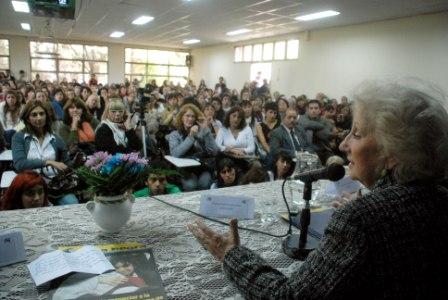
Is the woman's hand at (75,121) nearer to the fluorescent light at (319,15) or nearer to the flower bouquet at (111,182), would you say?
the flower bouquet at (111,182)

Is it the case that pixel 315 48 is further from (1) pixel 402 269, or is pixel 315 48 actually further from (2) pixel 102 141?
(1) pixel 402 269

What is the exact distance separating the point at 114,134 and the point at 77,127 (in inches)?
37.9

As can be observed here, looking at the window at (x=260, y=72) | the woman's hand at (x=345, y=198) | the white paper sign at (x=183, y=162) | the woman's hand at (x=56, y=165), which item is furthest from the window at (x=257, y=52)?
the woman's hand at (x=345, y=198)

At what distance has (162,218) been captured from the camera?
1.46 m

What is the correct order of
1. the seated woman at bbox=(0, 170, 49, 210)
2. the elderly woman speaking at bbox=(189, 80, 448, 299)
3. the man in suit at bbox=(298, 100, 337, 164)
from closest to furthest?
the elderly woman speaking at bbox=(189, 80, 448, 299) < the seated woman at bbox=(0, 170, 49, 210) < the man in suit at bbox=(298, 100, 337, 164)

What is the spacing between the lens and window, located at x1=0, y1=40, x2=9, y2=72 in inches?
513

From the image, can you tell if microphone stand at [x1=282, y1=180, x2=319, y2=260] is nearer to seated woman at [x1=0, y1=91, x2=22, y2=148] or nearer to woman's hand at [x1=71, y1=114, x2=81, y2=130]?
woman's hand at [x1=71, y1=114, x2=81, y2=130]

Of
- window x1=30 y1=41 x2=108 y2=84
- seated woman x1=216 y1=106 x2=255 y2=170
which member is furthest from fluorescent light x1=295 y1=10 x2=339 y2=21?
window x1=30 y1=41 x2=108 y2=84

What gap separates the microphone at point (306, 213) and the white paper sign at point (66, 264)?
56 centimetres

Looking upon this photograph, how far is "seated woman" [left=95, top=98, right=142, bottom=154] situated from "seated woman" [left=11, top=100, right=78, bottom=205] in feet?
1.17

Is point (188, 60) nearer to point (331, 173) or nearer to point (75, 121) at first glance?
point (75, 121)

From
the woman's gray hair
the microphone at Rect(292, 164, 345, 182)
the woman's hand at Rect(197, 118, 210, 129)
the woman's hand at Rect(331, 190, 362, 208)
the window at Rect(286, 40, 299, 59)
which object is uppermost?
the window at Rect(286, 40, 299, 59)

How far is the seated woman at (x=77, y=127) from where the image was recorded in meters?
3.87

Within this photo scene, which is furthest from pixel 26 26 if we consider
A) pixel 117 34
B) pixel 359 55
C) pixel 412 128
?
pixel 412 128
